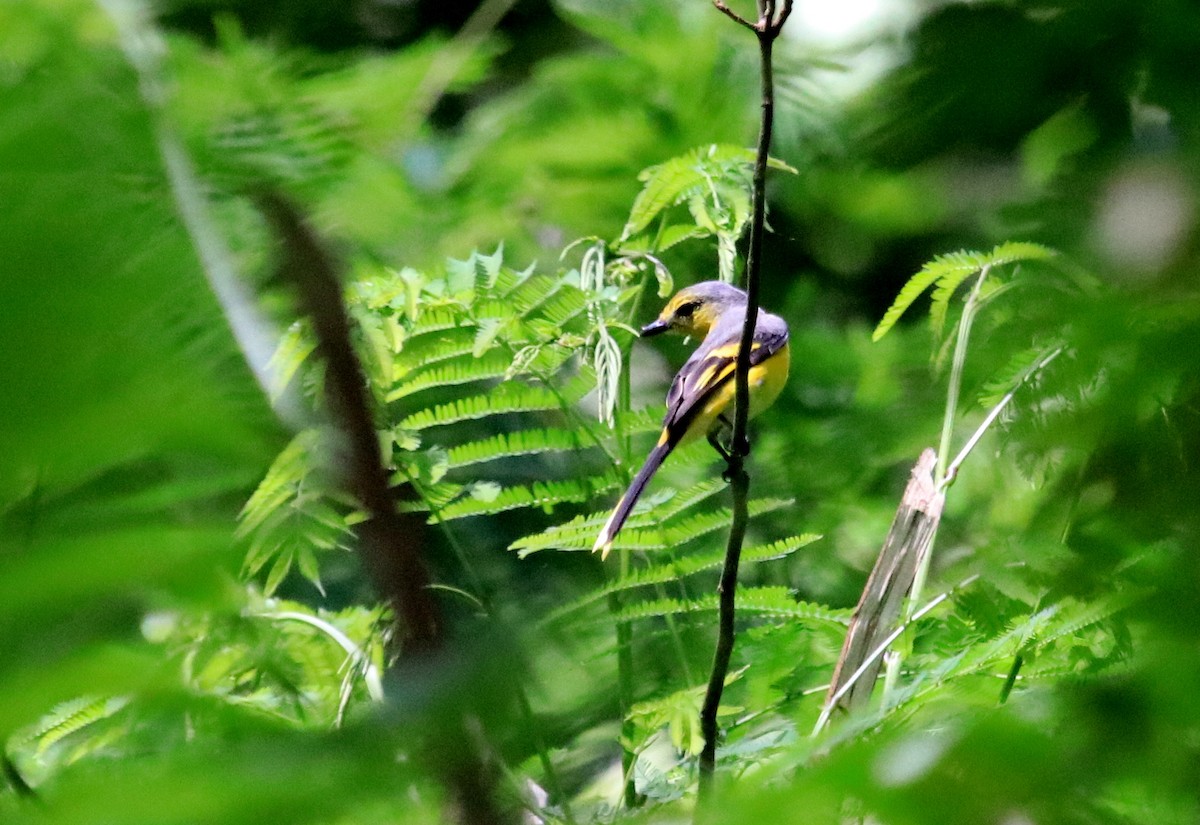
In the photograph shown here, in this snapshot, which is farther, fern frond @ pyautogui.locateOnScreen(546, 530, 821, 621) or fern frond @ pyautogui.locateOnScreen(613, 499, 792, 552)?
fern frond @ pyautogui.locateOnScreen(613, 499, 792, 552)

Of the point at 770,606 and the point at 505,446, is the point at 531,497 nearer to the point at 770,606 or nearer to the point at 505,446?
the point at 505,446

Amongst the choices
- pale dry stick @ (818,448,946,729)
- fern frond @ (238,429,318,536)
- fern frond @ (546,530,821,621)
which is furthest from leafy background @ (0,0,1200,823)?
fern frond @ (546,530,821,621)

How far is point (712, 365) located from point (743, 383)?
1210 mm

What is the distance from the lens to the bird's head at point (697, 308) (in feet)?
10.8

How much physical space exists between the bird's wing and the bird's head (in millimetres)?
51

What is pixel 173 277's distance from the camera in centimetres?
62

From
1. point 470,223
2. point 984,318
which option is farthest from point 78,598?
point 984,318

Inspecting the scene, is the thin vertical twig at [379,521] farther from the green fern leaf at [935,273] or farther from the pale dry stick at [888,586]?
the pale dry stick at [888,586]

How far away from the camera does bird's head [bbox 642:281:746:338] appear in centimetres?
329

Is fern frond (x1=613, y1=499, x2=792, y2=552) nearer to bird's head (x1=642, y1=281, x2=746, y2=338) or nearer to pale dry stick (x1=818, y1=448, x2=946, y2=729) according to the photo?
pale dry stick (x1=818, y1=448, x2=946, y2=729)

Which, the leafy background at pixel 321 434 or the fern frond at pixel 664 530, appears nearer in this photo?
the leafy background at pixel 321 434

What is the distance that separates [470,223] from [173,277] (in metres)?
0.72

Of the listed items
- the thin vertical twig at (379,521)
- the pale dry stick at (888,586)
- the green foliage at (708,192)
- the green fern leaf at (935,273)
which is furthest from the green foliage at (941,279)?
the thin vertical twig at (379,521)

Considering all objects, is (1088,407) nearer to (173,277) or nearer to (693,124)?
(173,277)
